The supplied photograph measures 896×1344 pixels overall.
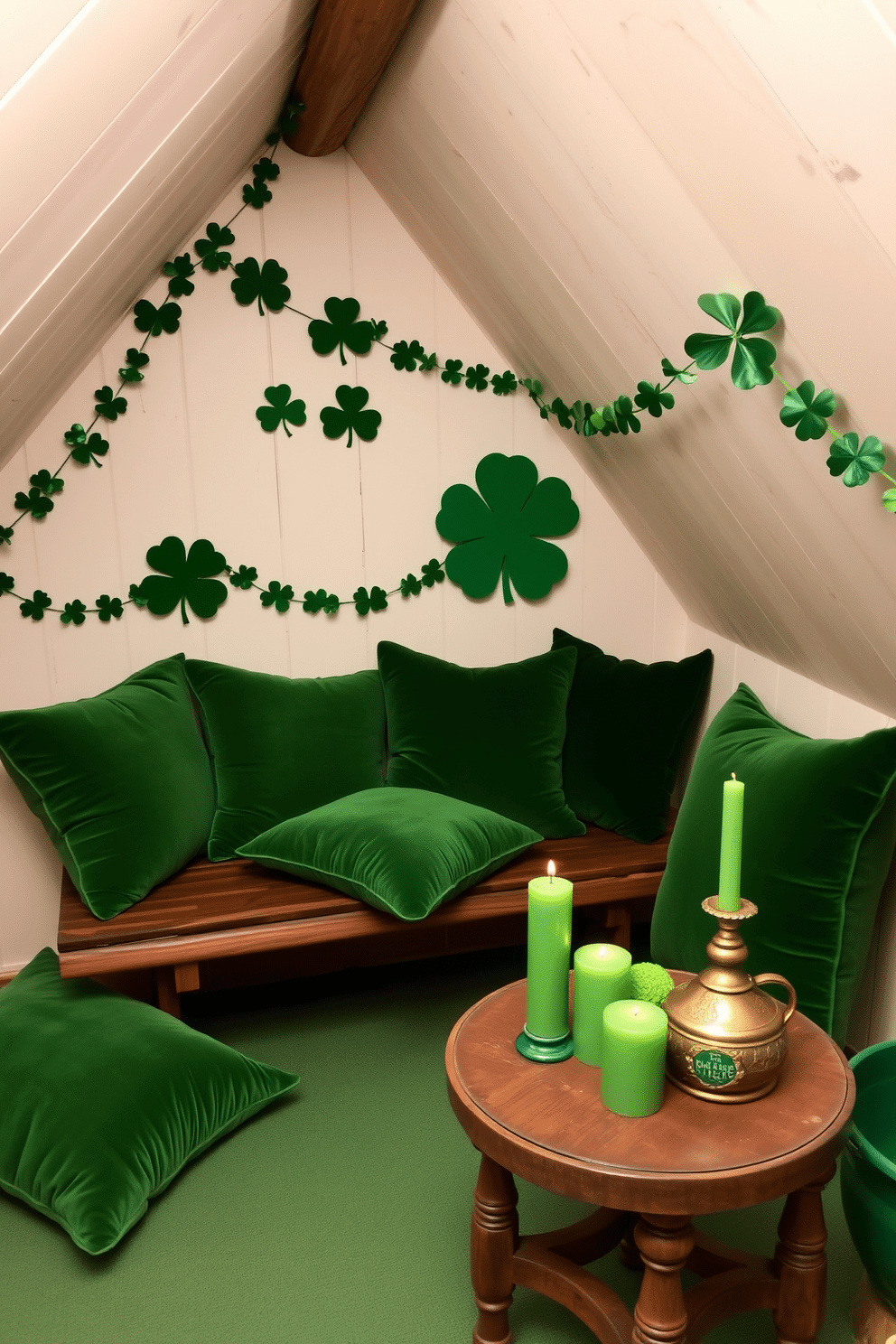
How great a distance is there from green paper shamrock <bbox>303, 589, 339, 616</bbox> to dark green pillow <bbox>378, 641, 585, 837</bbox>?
18 centimetres

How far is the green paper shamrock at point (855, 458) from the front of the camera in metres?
1.48

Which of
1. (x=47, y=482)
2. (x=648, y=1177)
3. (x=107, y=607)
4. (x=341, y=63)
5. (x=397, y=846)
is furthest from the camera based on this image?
(x=107, y=607)

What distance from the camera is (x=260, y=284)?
2615 mm

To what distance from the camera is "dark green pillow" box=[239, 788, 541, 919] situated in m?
2.15

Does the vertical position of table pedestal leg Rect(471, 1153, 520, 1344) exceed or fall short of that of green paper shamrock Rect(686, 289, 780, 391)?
it falls short

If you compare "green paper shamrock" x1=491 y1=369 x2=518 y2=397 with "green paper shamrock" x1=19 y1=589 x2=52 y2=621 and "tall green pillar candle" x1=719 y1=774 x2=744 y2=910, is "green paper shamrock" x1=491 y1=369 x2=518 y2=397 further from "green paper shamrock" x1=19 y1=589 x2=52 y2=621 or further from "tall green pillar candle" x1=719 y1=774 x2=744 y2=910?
"tall green pillar candle" x1=719 y1=774 x2=744 y2=910

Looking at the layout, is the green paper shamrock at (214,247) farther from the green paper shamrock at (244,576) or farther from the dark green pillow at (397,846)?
the dark green pillow at (397,846)

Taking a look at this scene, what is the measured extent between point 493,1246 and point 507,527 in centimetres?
183

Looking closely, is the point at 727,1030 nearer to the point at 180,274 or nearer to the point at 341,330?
the point at 341,330

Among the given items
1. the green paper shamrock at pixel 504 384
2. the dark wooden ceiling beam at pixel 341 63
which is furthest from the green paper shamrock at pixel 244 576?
the dark wooden ceiling beam at pixel 341 63

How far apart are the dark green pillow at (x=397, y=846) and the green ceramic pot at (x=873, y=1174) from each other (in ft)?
2.80

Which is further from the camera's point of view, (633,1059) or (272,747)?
(272,747)

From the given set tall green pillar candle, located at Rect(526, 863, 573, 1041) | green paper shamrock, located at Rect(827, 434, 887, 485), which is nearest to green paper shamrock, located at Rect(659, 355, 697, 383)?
green paper shamrock, located at Rect(827, 434, 887, 485)

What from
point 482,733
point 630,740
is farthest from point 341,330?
point 630,740
